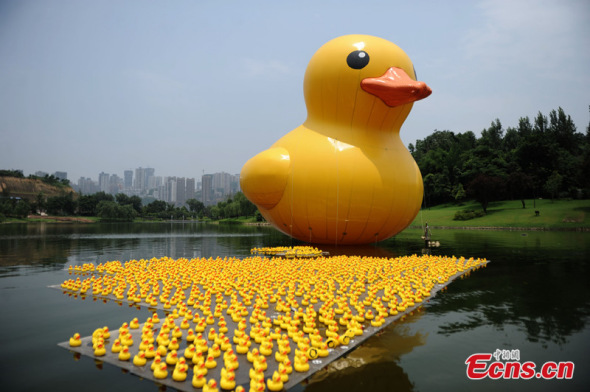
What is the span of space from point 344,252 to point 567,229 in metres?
28.2

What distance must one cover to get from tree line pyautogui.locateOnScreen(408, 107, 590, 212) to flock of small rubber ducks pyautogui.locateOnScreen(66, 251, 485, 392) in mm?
41441

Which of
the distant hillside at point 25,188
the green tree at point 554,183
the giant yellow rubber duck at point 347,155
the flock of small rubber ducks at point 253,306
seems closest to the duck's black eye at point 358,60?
the giant yellow rubber duck at point 347,155

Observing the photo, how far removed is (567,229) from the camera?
33.1 metres

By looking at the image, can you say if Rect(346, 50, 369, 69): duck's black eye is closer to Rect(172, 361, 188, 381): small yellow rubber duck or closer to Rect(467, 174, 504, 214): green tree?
Rect(172, 361, 188, 381): small yellow rubber duck

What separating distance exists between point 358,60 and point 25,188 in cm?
13172

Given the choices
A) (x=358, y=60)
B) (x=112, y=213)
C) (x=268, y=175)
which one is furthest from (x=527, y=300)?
(x=112, y=213)

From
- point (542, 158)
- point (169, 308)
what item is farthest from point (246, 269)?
point (542, 158)

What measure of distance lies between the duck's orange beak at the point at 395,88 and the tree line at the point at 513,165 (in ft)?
119

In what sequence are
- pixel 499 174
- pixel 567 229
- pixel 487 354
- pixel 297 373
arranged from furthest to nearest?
1. pixel 499 174
2. pixel 567 229
3. pixel 487 354
4. pixel 297 373

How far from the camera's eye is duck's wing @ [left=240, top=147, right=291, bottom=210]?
15.1m

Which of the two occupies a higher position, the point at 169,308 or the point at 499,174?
the point at 499,174

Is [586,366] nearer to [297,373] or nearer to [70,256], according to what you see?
[297,373]

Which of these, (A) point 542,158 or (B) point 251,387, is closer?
(B) point 251,387

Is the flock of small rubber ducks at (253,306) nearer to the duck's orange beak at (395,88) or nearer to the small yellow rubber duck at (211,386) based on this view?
the small yellow rubber duck at (211,386)
